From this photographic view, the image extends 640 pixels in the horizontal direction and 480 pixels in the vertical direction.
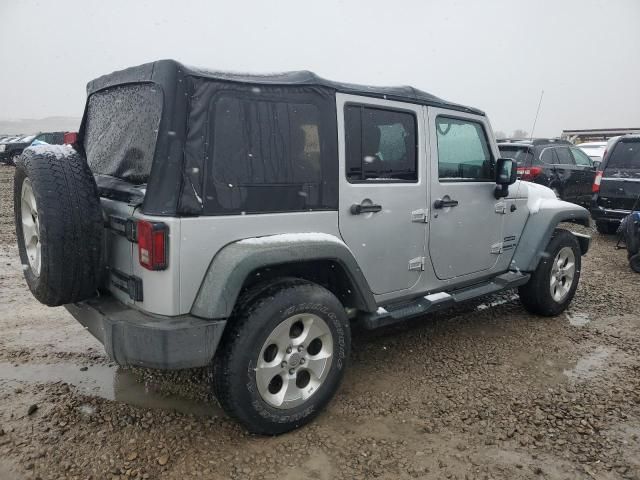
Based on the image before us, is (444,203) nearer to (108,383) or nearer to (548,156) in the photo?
(108,383)

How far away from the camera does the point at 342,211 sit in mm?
2955

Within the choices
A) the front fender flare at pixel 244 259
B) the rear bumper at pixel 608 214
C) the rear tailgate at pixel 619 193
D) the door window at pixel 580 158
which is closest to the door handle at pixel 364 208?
the front fender flare at pixel 244 259

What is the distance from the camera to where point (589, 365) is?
12.3ft

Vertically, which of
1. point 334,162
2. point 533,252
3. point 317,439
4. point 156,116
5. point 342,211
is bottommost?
point 317,439

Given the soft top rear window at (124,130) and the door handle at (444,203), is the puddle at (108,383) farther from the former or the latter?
the door handle at (444,203)

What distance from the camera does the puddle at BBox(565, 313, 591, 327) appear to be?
4.62 meters

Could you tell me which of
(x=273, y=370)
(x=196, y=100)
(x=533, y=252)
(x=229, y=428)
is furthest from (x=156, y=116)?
(x=533, y=252)

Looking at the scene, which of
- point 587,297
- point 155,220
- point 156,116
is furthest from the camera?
point 587,297

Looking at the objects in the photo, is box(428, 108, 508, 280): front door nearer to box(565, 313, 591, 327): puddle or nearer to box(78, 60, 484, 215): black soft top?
box(78, 60, 484, 215): black soft top

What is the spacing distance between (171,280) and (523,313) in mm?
3750

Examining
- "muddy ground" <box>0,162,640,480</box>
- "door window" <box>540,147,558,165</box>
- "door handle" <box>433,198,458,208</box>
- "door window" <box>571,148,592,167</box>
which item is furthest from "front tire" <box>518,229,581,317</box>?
"door window" <box>571,148,592,167</box>

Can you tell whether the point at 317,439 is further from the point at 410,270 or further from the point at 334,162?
the point at 334,162

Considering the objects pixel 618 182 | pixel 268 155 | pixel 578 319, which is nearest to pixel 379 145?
pixel 268 155

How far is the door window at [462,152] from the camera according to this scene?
11.8 ft
